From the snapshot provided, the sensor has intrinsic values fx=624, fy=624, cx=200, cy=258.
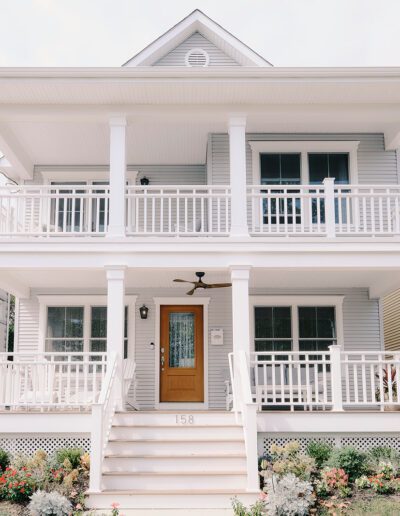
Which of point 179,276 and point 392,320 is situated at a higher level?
point 179,276

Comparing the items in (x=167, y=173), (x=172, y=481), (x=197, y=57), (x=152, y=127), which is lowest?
(x=172, y=481)

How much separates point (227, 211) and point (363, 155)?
420cm

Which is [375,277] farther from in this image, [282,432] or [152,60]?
[152,60]

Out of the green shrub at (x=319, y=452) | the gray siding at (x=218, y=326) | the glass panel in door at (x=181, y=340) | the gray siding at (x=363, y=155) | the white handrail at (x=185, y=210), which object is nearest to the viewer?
the green shrub at (x=319, y=452)

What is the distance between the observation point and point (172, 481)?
9.11m

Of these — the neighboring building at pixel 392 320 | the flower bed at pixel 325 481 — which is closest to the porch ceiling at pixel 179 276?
the flower bed at pixel 325 481

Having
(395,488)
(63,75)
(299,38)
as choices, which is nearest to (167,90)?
(63,75)

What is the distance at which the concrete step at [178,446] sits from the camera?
9703mm

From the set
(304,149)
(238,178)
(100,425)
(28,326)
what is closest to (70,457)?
(100,425)

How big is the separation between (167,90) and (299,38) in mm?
28223

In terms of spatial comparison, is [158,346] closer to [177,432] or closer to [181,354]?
[181,354]

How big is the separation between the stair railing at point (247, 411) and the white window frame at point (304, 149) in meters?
5.03

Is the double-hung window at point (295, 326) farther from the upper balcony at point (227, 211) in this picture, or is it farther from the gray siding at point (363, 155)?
the gray siding at point (363, 155)

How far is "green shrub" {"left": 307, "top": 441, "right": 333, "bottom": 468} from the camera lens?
9.75 meters
